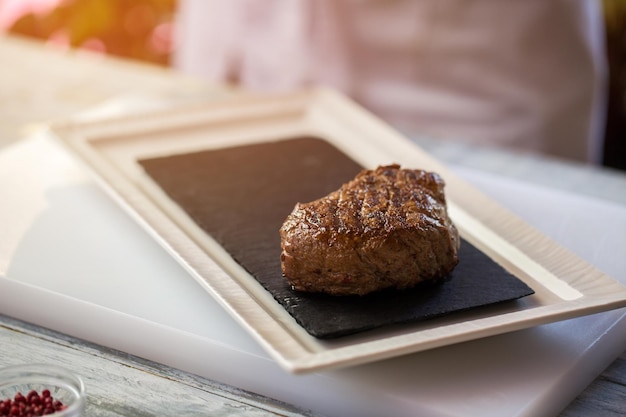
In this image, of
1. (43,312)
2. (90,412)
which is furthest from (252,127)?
(90,412)

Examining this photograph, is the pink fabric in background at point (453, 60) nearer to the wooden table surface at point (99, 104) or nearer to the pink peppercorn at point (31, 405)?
the wooden table surface at point (99, 104)

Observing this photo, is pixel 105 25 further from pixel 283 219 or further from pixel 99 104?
pixel 283 219

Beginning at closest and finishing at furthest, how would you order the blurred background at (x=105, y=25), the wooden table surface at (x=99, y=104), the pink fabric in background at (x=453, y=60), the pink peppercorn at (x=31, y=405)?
1. the pink peppercorn at (x=31, y=405)
2. the wooden table surface at (x=99, y=104)
3. the pink fabric in background at (x=453, y=60)
4. the blurred background at (x=105, y=25)

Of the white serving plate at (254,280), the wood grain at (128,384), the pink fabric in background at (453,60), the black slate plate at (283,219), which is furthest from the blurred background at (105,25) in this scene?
the wood grain at (128,384)

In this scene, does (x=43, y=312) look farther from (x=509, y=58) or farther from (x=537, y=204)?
(x=509, y=58)

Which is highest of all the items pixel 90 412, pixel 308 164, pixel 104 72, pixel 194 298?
pixel 104 72

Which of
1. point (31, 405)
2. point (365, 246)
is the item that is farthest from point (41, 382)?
point (365, 246)
